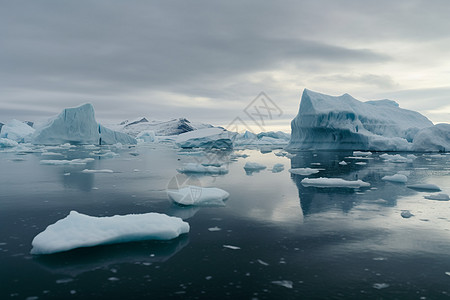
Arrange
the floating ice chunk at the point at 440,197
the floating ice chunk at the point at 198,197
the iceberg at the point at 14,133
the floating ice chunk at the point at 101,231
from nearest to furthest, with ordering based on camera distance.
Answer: the floating ice chunk at the point at 101,231, the floating ice chunk at the point at 198,197, the floating ice chunk at the point at 440,197, the iceberg at the point at 14,133

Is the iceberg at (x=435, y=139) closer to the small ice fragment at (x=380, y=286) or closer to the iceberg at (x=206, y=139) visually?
the iceberg at (x=206, y=139)

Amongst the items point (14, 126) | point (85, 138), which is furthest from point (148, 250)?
point (14, 126)

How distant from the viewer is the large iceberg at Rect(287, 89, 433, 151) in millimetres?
31344

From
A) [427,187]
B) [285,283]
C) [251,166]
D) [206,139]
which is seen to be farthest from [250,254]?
[206,139]

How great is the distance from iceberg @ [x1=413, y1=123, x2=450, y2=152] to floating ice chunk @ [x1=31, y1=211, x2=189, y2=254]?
30558 millimetres

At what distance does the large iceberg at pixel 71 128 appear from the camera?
37.0 meters

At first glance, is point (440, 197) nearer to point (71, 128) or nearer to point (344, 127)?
point (344, 127)

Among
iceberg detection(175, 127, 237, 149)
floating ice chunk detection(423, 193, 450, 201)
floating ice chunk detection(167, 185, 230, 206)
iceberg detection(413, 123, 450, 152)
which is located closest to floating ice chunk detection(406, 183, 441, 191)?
floating ice chunk detection(423, 193, 450, 201)

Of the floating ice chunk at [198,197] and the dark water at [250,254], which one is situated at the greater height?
the floating ice chunk at [198,197]

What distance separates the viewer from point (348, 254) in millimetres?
4312

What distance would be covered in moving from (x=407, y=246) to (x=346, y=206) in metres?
2.55

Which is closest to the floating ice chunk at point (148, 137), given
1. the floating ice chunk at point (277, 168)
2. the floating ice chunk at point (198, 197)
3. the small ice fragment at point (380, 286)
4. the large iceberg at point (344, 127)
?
the large iceberg at point (344, 127)

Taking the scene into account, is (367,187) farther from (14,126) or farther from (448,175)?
(14,126)

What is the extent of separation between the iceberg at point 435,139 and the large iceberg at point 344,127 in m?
1.35
